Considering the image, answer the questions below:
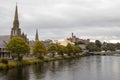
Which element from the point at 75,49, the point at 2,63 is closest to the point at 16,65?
the point at 2,63

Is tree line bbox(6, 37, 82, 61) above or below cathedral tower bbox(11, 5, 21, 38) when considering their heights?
below

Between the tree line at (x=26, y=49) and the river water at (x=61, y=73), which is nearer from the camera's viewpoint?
the river water at (x=61, y=73)

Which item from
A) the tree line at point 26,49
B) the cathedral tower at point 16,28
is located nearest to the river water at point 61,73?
the tree line at point 26,49

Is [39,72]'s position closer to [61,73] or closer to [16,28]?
[61,73]

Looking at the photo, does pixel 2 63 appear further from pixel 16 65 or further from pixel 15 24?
pixel 15 24

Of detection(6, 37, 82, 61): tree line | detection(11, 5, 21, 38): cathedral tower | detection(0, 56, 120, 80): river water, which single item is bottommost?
detection(0, 56, 120, 80): river water

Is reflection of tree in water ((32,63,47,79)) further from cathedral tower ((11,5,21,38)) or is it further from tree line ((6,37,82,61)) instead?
cathedral tower ((11,5,21,38))

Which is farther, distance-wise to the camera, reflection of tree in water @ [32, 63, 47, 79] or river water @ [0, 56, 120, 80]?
reflection of tree in water @ [32, 63, 47, 79]

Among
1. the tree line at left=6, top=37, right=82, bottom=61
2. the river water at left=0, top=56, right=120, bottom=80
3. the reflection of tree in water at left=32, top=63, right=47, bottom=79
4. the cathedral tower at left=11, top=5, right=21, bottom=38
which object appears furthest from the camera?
the cathedral tower at left=11, top=5, right=21, bottom=38

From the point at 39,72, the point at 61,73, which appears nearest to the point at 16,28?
the point at 39,72

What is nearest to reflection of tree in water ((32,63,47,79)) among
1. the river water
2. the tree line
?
the river water

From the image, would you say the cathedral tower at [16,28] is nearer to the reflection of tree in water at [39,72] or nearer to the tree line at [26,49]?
the tree line at [26,49]

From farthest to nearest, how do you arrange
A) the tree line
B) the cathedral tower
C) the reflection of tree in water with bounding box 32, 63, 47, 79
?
1. the cathedral tower
2. the tree line
3. the reflection of tree in water with bounding box 32, 63, 47, 79

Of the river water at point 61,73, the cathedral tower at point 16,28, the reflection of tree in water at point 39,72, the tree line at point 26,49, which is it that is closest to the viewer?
the river water at point 61,73
